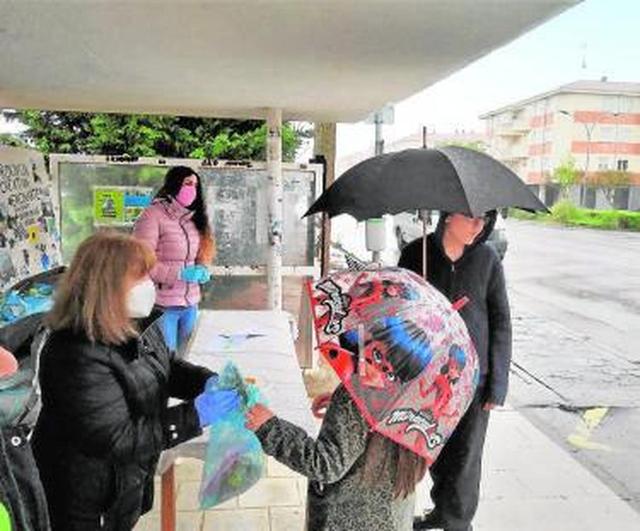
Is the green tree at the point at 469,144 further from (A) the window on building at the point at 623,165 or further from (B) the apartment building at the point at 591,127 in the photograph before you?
(A) the window on building at the point at 623,165

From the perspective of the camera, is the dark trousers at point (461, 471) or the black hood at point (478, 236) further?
the dark trousers at point (461, 471)

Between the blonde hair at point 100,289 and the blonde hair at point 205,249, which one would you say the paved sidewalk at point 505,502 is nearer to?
the blonde hair at point 205,249

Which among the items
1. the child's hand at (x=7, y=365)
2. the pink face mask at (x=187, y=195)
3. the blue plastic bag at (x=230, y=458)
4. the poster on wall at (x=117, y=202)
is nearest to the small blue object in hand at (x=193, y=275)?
the pink face mask at (x=187, y=195)

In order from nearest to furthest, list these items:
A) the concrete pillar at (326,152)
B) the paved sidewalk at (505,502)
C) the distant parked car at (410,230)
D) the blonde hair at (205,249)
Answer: the paved sidewalk at (505,502), the blonde hair at (205,249), the concrete pillar at (326,152), the distant parked car at (410,230)

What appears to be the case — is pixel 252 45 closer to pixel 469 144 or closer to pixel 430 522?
pixel 430 522

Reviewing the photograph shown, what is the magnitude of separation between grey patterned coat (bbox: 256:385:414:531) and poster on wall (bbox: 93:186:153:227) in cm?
420

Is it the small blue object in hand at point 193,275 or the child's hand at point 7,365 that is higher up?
the child's hand at point 7,365

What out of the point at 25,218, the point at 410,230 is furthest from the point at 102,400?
the point at 410,230

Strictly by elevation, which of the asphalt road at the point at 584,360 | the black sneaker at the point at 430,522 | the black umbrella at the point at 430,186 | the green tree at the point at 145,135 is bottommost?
the asphalt road at the point at 584,360

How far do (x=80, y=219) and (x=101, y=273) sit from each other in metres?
4.09

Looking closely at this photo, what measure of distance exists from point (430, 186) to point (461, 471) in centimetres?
124

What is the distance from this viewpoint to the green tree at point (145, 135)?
26.2ft

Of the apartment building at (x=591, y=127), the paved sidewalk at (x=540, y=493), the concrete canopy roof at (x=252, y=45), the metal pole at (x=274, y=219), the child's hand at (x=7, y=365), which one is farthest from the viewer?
the apartment building at (x=591, y=127)

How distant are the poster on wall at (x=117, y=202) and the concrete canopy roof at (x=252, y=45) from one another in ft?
3.85
